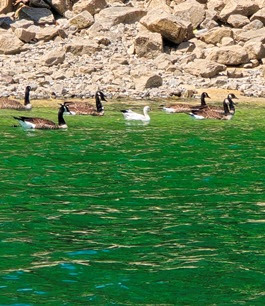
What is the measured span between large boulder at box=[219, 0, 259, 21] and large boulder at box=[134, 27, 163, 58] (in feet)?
19.4

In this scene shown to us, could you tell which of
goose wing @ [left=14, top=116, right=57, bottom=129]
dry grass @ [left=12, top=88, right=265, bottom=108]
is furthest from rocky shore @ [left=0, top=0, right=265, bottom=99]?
goose wing @ [left=14, top=116, right=57, bottom=129]

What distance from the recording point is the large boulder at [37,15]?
2115 inches

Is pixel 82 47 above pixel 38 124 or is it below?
above

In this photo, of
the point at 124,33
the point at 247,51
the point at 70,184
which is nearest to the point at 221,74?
the point at 247,51

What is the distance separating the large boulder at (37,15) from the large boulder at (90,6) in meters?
1.72

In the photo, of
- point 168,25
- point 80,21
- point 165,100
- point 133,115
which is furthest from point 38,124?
point 80,21

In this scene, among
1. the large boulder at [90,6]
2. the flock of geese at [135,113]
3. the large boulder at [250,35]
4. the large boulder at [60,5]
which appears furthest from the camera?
the large boulder at [60,5]

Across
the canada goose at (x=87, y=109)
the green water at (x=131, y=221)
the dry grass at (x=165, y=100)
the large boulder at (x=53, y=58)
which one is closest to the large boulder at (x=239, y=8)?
the dry grass at (x=165, y=100)

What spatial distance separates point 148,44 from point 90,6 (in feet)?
22.8

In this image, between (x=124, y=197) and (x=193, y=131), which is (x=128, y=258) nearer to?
(x=124, y=197)

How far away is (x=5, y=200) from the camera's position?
17625 millimetres

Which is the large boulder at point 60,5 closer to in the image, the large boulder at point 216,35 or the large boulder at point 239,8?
the large boulder at point 216,35

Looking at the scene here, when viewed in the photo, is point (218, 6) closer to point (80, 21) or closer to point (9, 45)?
point (80, 21)

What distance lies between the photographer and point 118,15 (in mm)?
53031
